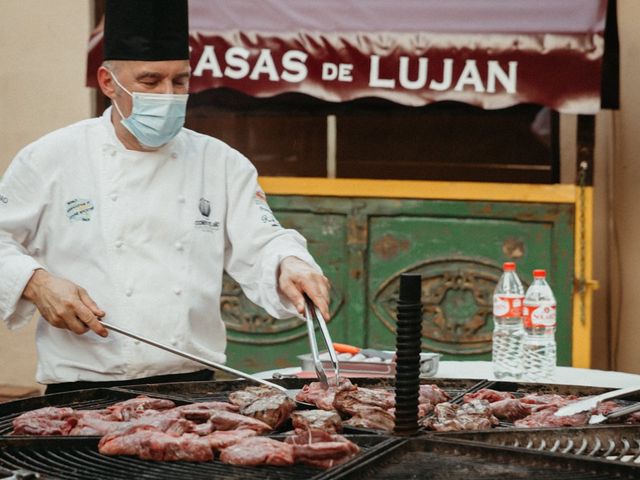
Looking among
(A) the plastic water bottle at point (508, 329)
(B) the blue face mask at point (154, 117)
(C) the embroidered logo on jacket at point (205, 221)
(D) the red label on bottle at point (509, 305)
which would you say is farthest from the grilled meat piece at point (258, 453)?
(D) the red label on bottle at point (509, 305)

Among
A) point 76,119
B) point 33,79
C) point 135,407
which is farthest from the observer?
point 33,79

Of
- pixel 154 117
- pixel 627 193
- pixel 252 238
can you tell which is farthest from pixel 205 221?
pixel 627 193

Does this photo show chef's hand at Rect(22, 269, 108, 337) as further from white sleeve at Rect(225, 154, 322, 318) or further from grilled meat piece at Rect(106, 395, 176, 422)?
white sleeve at Rect(225, 154, 322, 318)

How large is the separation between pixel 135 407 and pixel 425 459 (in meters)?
0.80

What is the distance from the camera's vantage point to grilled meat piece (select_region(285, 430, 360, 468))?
2359 millimetres

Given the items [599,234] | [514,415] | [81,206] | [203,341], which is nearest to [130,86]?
[81,206]

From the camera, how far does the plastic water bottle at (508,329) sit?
14.1 feet

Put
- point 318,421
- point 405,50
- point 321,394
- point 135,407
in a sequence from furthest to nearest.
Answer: point 405,50 < point 321,394 < point 135,407 < point 318,421

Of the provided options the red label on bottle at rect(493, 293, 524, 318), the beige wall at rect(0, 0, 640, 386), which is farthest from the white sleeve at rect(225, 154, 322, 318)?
the beige wall at rect(0, 0, 640, 386)

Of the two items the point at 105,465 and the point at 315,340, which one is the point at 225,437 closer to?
the point at 105,465

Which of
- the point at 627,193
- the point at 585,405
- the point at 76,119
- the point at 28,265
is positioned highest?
the point at 76,119

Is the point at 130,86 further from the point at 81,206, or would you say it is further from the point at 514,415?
the point at 514,415

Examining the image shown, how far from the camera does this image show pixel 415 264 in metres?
6.08

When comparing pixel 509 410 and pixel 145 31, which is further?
pixel 145 31
